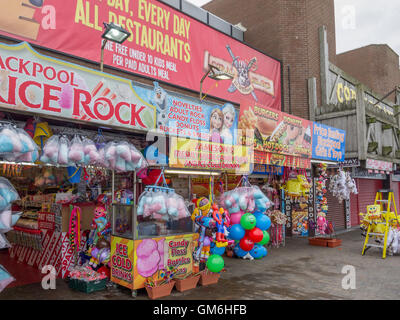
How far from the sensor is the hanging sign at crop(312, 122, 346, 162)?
1205 centimetres

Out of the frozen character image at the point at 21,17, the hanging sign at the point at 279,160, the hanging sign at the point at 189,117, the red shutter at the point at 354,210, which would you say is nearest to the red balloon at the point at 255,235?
the hanging sign at the point at 279,160

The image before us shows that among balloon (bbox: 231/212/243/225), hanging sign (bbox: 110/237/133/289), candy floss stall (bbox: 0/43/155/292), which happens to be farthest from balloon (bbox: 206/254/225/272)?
candy floss stall (bbox: 0/43/155/292)

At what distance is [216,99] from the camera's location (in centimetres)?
1251

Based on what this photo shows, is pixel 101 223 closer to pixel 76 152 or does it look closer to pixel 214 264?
pixel 76 152

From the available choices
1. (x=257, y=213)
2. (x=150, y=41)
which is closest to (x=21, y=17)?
(x=150, y=41)

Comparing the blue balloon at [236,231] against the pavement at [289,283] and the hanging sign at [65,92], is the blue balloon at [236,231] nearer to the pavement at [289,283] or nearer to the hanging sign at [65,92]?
the pavement at [289,283]

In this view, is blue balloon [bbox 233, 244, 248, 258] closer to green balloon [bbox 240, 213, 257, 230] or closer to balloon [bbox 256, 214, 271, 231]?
balloon [bbox 256, 214, 271, 231]

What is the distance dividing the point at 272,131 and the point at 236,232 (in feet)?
11.3

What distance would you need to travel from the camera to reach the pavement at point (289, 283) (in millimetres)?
6352

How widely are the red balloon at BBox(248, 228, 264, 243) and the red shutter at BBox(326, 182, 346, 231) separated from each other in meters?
8.46

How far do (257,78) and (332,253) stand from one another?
786cm

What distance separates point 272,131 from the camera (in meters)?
10.1
